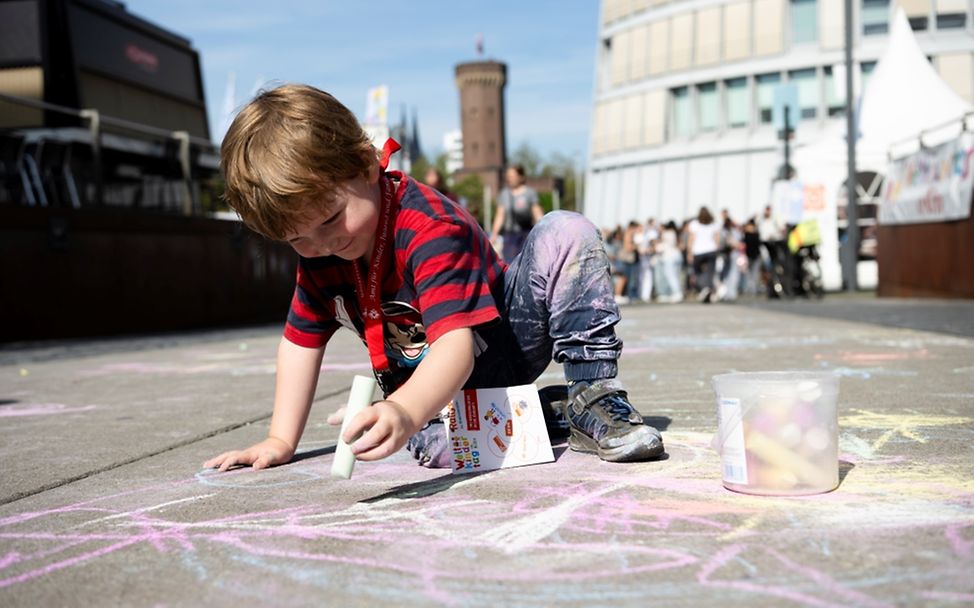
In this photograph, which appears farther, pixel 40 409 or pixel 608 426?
pixel 40 409

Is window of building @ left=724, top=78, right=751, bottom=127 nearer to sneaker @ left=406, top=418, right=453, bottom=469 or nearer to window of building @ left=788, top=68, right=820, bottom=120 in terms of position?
window of building @ left=788, top=68, right=820, bottom=120

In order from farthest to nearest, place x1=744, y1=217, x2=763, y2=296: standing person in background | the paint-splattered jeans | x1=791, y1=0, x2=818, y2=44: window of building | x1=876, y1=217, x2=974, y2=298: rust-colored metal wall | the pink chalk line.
Answer: x1=791, y1=0, x2=818, y2=44: window of building, x1=744, y1=217, x2=763, y2=296: standing person in background, x1=876, y1=217, x2=974, y2=298: rust-colored metal wall, the pink chalk line, the paint-splattered jeans

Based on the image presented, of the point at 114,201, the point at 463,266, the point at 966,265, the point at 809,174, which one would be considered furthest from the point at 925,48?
the point at 463,266

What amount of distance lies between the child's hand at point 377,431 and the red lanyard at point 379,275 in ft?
1.59

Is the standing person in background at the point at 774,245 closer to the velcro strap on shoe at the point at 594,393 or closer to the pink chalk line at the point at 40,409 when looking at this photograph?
the pink chalk line at the point at 40,409

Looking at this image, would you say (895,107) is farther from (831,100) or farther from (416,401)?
(831,100)

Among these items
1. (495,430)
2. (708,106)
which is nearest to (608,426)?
(495,430)

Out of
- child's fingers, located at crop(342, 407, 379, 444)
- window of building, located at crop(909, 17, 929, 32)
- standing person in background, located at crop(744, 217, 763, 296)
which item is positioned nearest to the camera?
child's fingers, located at crop(342, 407, 379, 444)

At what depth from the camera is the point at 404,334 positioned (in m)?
2.79

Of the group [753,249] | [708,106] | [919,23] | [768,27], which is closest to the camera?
[753,249]

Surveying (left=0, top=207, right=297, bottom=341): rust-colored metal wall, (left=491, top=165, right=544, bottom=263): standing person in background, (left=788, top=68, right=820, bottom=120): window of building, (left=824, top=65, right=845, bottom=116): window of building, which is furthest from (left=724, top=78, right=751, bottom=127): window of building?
(left=491, top=165, right=544, bottom=263): standing person in background

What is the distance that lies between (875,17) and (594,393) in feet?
132

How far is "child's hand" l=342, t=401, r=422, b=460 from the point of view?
2.18 m

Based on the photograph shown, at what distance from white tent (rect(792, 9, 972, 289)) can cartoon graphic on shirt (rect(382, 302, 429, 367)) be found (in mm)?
16465
